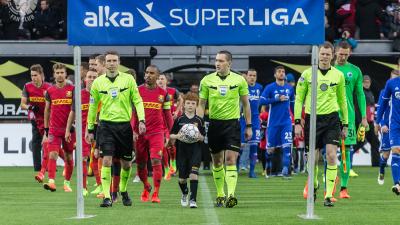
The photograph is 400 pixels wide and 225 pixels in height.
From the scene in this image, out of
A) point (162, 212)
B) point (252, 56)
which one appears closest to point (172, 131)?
point (162, 212)

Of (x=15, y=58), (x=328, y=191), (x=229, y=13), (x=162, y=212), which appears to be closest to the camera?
(x=229, y=13)

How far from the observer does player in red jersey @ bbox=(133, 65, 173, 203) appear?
18.2 meters

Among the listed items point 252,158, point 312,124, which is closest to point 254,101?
point 252,158

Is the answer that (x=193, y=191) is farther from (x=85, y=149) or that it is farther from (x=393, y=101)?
(x=393, y=101)

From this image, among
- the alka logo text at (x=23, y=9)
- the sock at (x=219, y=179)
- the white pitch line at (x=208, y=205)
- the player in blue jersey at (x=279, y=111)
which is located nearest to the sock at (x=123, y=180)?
the white pitch line at (x=208, y=205)

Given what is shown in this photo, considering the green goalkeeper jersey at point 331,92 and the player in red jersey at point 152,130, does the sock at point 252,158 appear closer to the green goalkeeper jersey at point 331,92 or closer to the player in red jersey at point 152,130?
the player in red jersey at point 152,130

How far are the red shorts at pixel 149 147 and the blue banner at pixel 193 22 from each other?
12.8 ft

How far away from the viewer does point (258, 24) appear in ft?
47.9

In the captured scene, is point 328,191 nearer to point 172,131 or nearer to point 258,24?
point 172,131

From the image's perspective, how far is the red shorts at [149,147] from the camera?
18188mm

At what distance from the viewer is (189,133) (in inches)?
669

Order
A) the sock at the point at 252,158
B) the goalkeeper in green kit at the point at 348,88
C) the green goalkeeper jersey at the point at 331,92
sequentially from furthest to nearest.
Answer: the sock at the point at 252,158, the goalkeeper in green kit at the point at 348,88, the green goalkeeper jersey at the point at 331,92

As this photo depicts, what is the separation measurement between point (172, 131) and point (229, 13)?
10.8ft

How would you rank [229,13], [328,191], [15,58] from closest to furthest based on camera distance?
[229,13], [328,191], [15,58]
